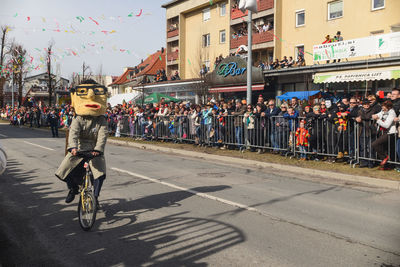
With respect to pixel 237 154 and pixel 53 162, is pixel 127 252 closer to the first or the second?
pixel 53 162

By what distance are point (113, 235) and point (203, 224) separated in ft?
3.97

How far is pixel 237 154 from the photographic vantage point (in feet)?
41.3

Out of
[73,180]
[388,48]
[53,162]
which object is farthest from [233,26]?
[73,180]

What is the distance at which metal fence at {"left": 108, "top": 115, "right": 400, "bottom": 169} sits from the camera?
31.1 ft

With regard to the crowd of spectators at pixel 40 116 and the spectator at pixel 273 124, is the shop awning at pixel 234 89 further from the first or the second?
the spectator at pixel 273 124

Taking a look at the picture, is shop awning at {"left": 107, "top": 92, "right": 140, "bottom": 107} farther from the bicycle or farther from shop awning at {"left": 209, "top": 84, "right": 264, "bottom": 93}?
the bicycle

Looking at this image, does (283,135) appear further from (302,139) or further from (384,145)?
(384,145)

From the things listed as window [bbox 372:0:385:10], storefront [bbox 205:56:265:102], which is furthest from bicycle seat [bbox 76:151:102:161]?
window [bbox 372:0:385:10]

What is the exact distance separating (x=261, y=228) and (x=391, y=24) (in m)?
23.2

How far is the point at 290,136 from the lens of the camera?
11.5 meters

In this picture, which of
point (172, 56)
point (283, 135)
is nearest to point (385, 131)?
point (283, 135)

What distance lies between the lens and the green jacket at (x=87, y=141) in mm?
5312

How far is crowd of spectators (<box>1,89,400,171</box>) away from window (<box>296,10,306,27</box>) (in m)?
15.0

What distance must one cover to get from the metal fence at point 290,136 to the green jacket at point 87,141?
269 inches
